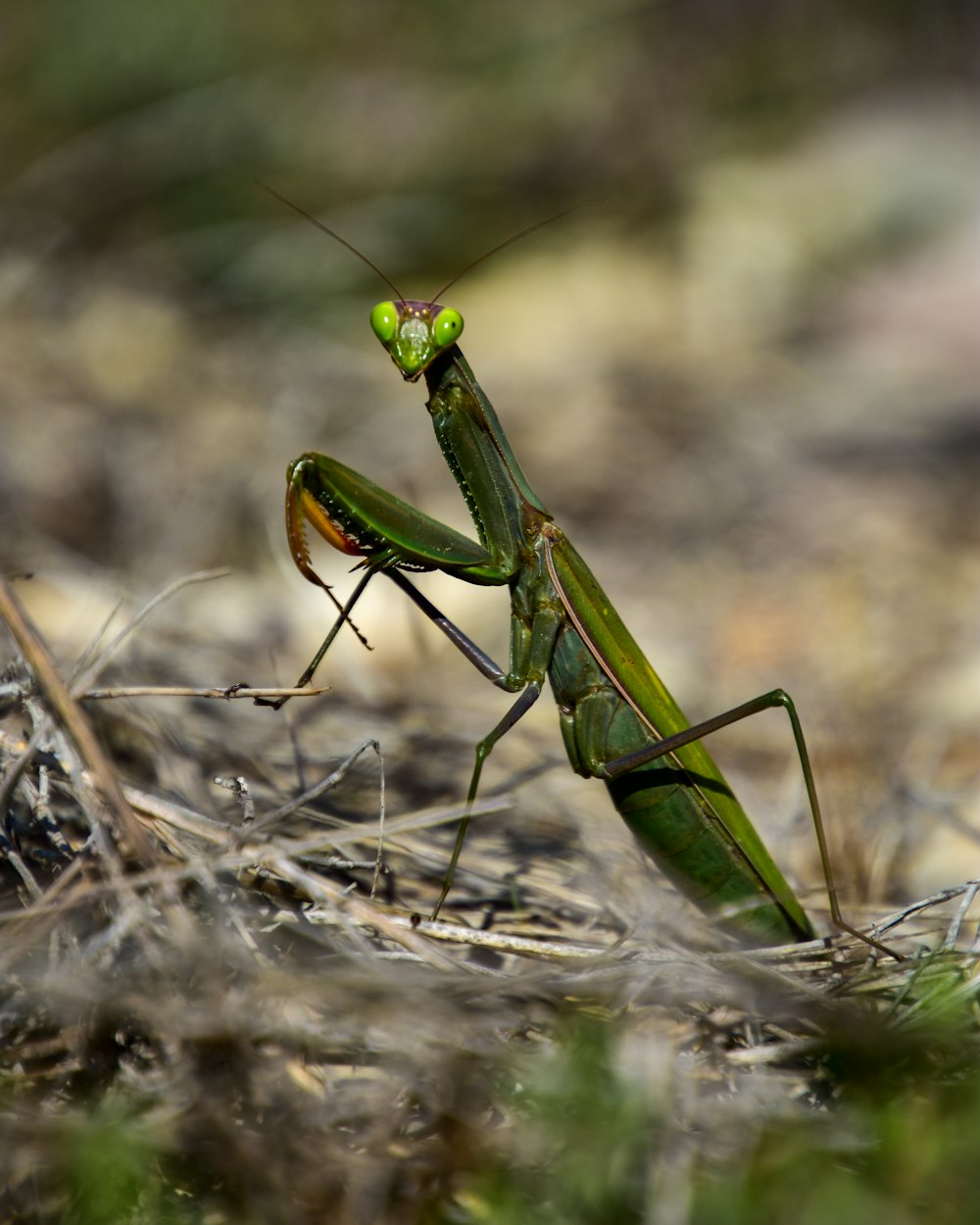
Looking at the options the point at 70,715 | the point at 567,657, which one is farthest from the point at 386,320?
the point at 70,715

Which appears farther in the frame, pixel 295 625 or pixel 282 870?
pixel 295 625

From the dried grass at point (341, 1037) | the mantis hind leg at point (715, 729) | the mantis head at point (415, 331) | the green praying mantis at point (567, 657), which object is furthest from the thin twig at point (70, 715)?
the mantis hind leg at point (715, 729)

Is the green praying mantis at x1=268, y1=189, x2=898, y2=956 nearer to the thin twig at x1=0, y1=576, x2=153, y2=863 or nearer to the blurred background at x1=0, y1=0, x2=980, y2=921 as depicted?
the blurred background at x1=0, y1=0, x2=980, y2=921

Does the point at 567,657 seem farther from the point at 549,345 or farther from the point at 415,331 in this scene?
the point at 549,345

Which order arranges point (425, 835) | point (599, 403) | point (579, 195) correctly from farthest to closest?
point (579, 195) < point (599, 403) < point (425, 835)

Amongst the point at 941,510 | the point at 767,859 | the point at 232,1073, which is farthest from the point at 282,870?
the point at 941,510

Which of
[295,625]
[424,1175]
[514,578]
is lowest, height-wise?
[424,1175]

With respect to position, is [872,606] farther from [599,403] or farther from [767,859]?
[767,859]
